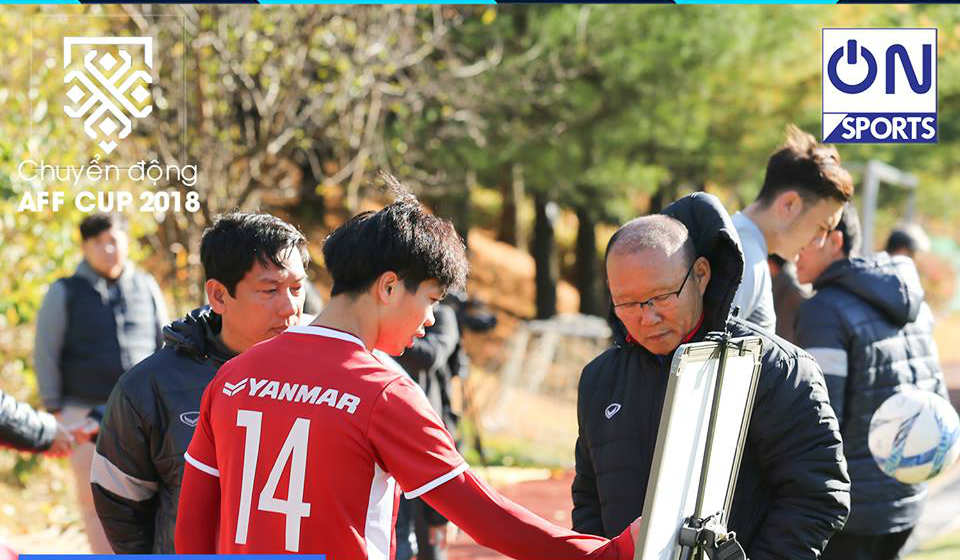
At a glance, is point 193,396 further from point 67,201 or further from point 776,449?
point 67,201

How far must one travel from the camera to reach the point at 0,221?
782cm

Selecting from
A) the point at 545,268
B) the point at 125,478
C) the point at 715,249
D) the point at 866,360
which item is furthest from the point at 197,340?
the point at 545,268

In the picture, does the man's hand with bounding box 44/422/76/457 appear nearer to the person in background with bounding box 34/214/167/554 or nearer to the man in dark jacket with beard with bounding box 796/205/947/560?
the person in background with bounding box 34/214/167/554

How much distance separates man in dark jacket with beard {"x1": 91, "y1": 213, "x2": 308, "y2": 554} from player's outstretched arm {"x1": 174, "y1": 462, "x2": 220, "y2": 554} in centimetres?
53

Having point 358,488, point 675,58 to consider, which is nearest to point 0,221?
point 358,488

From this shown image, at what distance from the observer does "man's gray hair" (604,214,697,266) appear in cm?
276

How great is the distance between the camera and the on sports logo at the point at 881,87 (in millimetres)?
5242

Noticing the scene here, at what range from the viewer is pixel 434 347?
20.8 feet

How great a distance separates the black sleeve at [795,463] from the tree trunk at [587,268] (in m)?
18.1

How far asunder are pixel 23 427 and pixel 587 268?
58.7 ft

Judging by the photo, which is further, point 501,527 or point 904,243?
point 904,243

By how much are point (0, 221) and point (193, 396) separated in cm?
519

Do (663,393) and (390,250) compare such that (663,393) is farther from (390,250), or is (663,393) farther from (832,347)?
(832,347)

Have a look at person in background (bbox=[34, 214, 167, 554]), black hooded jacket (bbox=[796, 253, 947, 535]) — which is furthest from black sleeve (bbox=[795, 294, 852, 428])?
person in background (bbox=[34, 214, 167, 554])
